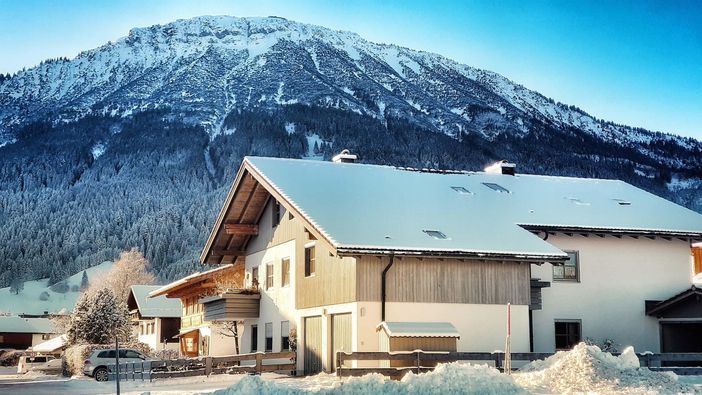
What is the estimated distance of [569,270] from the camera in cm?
3466

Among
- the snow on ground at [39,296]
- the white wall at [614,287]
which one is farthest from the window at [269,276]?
the snow on ground at [39,296]

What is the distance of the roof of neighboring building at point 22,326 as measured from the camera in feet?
347

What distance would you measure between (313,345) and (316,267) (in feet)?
9.20

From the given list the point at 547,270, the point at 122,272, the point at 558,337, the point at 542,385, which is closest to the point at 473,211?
the point at 547,270

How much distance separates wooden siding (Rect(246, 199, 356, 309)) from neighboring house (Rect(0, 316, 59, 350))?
7388cm

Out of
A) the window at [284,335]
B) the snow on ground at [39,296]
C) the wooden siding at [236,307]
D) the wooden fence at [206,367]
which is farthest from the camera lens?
the snow on ground at [39,296]

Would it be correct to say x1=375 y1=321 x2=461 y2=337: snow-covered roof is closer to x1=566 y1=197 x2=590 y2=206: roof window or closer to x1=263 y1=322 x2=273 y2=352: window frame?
x1=263 y1=322 x2=273 y2=352: window frame

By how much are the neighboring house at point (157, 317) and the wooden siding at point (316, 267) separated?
3649 centimetres

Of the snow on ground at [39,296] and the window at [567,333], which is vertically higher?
the snow on ground at [39,296]

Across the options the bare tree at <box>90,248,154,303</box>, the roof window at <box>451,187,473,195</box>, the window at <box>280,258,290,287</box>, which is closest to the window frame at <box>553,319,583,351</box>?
the roof window at <box>451,187,473,195</box>

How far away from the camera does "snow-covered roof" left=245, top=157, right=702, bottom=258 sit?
99.6 ft

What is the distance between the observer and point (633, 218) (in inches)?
1439

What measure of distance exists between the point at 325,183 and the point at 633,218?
12264mm

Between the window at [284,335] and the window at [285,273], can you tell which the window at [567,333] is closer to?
the window at [284,335]
